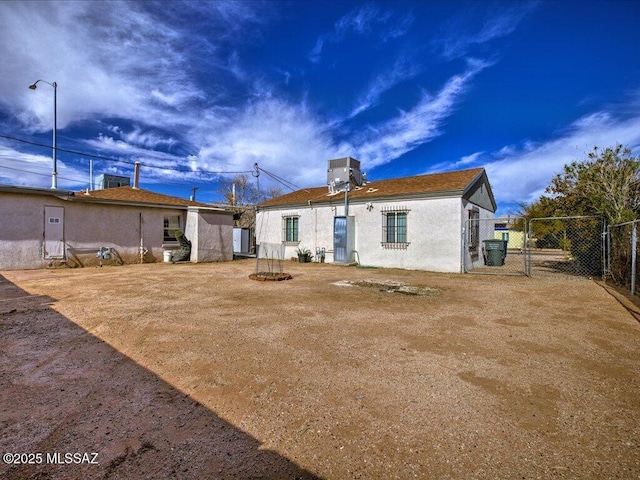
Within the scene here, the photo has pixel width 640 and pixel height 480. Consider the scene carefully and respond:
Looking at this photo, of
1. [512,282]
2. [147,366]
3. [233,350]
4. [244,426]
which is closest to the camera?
[244,426]

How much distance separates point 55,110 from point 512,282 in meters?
19.9

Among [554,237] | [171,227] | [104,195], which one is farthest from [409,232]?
[104,195]

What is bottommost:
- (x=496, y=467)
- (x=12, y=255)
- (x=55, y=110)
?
(x=496, y=467)

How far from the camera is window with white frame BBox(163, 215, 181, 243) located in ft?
50.4

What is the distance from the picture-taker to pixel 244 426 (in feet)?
7.54

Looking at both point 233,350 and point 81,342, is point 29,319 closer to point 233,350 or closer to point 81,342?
point 81,342

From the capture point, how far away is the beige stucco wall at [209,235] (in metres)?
14.8

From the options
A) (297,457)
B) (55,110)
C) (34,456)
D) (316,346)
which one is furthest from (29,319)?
(55,110)

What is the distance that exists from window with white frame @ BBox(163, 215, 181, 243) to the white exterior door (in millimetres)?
4030

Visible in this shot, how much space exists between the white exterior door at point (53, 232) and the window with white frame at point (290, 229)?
9.53 m

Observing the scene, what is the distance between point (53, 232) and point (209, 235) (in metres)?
5.88

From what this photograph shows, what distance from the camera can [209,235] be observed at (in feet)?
50.0

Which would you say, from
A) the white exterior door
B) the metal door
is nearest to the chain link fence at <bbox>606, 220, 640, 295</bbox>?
the metal door

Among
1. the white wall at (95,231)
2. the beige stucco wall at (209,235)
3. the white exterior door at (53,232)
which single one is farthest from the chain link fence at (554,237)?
the white exterior door at (53,232)
